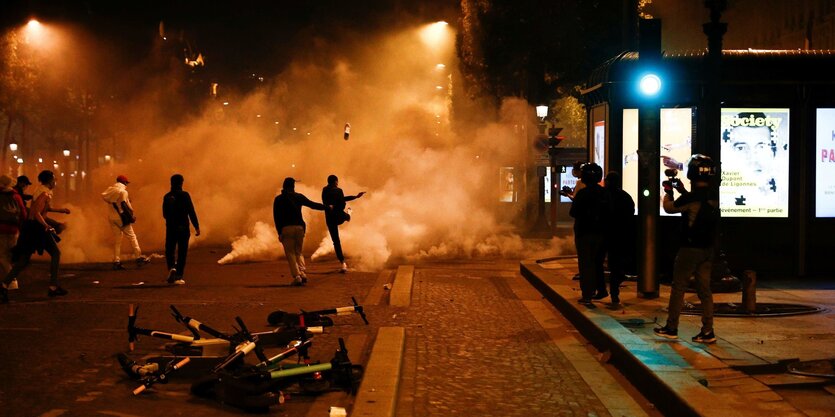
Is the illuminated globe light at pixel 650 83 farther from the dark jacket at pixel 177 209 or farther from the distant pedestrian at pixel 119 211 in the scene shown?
the distant pedestrian at pixel 119 211

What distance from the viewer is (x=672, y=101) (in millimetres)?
Answer: 14430

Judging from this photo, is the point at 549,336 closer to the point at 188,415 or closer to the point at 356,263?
the point at 188,415

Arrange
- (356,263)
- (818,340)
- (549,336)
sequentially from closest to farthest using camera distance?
(818,340), (549,336), (356,263)

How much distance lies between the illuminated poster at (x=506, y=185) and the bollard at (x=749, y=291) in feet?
63.3

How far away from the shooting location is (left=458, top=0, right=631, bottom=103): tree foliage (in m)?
31.2

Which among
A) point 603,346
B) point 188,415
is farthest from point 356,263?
point 188,415

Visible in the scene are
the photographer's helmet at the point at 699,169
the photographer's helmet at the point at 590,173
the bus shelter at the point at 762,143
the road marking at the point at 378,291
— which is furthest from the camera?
the bus shelter at the point at 762,143

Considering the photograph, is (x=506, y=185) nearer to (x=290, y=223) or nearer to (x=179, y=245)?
(x=290, y=223)

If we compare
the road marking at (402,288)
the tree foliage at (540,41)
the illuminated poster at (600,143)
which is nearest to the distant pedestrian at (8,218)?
the road marking at (402,288)

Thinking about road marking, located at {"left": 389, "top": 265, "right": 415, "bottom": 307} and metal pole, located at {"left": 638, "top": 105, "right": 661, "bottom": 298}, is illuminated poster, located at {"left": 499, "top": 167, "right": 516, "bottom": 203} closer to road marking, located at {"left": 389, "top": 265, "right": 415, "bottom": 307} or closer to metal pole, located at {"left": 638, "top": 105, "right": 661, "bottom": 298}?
road marking, located at {"left": 389, "top": 265, "right": 415, "bottom": 307}

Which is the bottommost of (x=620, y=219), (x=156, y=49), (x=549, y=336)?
(x=549, y=336)

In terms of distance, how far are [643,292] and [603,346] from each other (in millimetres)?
3159

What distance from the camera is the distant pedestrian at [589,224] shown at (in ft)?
→ 38.5

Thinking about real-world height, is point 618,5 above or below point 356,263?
above
